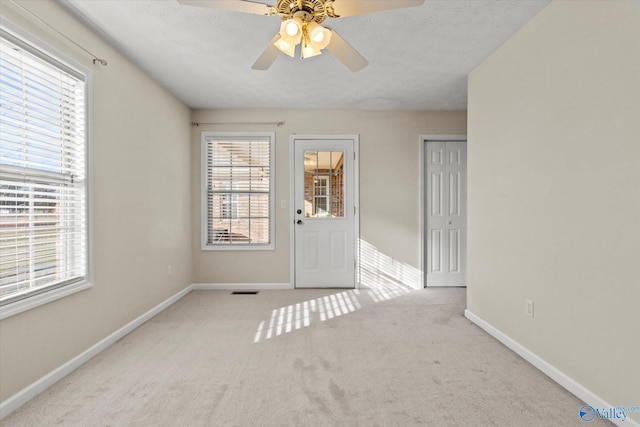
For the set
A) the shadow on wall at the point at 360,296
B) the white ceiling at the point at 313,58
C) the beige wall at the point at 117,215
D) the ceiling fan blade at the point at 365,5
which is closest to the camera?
the ceiling fan blade at the point at 365,5

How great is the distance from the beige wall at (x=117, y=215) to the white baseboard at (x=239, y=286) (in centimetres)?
40

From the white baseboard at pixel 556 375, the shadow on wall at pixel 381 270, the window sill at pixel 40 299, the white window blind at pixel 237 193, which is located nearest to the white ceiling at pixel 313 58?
the white window blind at pixel 237 193

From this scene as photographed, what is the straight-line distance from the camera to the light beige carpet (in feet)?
5.41

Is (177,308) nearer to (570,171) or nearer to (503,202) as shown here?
(503,202)

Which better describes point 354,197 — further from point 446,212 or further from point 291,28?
point 291,28

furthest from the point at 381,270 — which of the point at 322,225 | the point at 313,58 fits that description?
the point at 313,58

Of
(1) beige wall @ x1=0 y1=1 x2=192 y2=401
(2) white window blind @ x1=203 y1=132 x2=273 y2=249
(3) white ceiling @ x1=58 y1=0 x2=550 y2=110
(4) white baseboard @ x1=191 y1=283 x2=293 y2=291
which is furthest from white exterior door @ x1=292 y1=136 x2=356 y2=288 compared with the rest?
(1) beige wall @ x1=0 y1=1 x2=192 y2=401

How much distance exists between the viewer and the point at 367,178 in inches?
167

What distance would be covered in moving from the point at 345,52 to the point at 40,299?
7.61ft

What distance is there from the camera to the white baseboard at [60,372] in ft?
5.50

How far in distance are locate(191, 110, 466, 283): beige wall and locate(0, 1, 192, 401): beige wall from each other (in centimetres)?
50

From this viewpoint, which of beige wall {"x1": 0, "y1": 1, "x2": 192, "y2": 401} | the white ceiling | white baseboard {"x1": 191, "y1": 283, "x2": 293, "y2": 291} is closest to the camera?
beige wall {"x1": 0, "y1": 1, "x2": 192, "y2": 401}
